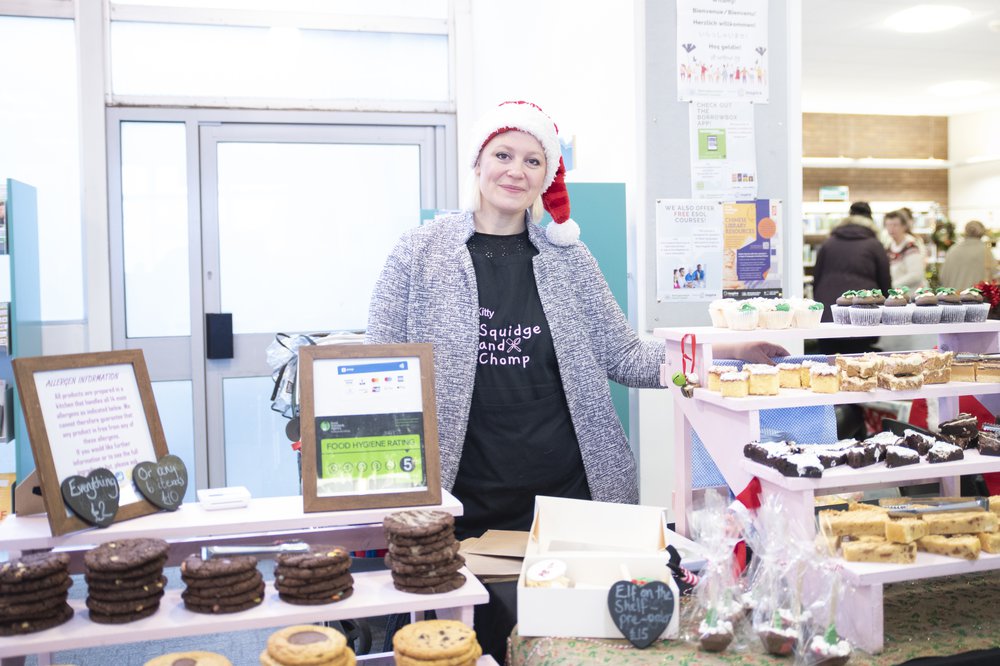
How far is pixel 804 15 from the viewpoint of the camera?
7.30 metres

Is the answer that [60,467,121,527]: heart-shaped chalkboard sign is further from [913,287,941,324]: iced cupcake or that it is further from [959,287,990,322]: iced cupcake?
[959,287,990,322]: iced cupcake

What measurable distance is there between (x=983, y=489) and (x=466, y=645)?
4.60 feet

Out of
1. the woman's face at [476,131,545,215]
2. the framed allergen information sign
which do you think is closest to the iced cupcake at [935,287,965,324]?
the woman's face at [476,131,545,215]

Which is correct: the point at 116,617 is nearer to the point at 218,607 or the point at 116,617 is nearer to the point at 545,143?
the point at 218,607

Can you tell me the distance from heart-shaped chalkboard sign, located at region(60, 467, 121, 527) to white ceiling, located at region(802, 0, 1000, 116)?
6712 millimetres

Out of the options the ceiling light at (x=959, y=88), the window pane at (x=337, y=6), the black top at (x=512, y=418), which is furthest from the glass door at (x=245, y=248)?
the ceiling light at (x=959, y=88)

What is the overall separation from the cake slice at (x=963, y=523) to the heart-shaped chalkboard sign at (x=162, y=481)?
4.51ft

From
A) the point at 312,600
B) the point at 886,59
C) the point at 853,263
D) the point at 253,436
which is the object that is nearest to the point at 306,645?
the point at 312,600

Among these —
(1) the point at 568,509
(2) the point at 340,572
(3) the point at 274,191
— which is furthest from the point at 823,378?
(3) the point at 274,191

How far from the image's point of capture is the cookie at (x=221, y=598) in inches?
56.4

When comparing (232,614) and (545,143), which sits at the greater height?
(545,143)

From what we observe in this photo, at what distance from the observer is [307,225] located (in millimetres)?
5547

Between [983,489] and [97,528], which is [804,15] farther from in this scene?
[97,528]

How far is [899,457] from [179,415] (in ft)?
14.8
